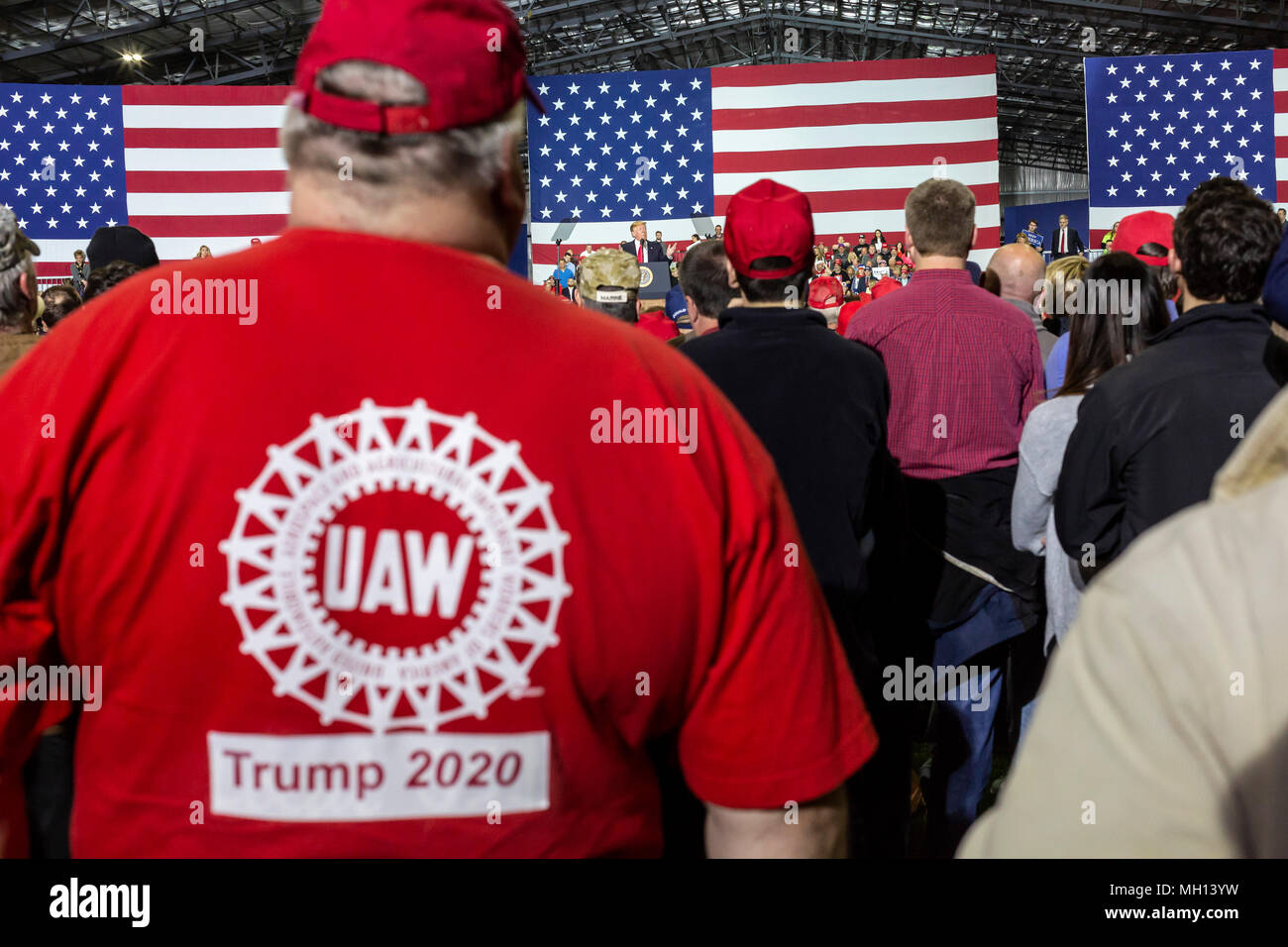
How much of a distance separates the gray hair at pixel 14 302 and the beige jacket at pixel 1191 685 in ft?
7.41

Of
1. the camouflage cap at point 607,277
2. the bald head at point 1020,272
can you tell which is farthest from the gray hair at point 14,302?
the bald head at point 1020,272

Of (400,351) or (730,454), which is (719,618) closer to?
(730,454)

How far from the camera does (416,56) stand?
0.92m

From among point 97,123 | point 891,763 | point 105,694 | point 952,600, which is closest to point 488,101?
point 105,694

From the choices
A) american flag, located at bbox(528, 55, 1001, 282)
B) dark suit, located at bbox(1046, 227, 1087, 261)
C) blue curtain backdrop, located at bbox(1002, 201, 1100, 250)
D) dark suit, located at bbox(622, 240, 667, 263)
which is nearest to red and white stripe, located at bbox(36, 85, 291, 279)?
american flag, located at bbox(528, 55, 1001, 282)

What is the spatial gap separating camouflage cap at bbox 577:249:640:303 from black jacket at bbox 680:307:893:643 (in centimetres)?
147

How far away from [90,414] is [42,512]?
9cm

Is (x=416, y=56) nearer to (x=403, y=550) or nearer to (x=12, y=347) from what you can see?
(x=403, y=550)

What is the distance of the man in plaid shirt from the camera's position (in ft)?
9.44

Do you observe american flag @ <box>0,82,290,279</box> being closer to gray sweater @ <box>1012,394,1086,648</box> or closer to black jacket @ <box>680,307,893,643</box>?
gray sweater @ <box>1012,394,1086,648</box>

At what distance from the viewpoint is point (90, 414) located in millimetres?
876

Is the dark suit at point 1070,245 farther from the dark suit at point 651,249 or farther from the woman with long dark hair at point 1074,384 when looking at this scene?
the woman with long dark hair at point 1074,384

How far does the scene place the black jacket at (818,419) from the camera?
2.16 m

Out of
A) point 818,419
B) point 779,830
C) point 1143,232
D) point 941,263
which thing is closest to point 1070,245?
point 1143,232
